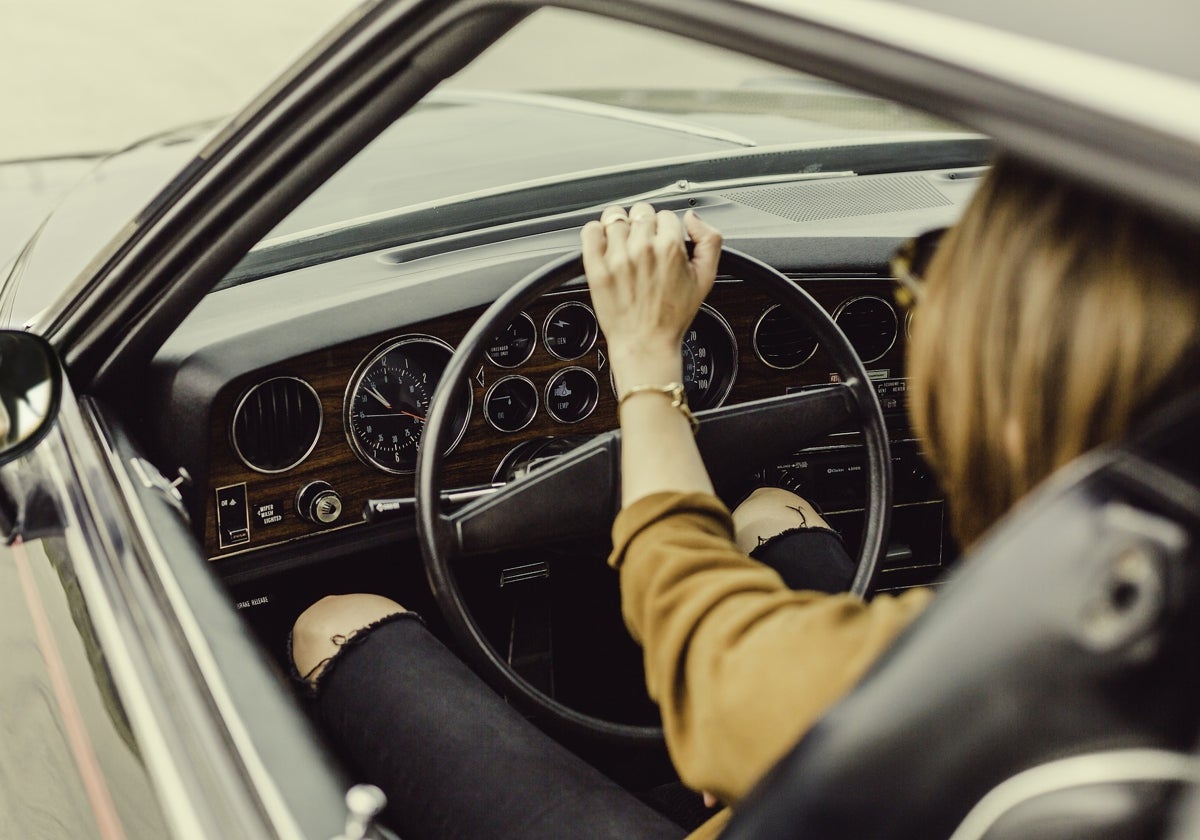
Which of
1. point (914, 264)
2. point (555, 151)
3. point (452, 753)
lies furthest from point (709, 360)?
point (914, 264)

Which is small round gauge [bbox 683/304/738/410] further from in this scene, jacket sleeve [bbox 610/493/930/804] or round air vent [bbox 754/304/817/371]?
jacket sleeve [bbox 610/493/930/804]

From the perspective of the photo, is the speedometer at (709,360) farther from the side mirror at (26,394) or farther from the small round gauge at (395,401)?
the side mirror at (26,394)

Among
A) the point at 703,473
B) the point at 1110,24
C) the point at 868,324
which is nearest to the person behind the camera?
the point at 1110,24

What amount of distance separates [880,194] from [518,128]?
1047 millimetres

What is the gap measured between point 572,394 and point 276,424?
0.60 m

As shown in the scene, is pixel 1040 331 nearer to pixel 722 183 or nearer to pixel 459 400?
pixel 459 400

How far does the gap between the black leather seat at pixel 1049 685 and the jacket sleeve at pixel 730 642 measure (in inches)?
4.6

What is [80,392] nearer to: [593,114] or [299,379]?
[299,379]

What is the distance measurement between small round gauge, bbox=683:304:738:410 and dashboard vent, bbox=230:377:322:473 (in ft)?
2.46

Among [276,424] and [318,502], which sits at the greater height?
[276,424]

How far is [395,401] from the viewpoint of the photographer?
7.30ft

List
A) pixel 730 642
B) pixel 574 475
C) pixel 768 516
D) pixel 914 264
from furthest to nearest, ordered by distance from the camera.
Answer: pixel 768 516, pixel 574 475, pixel 914 264, pixel 730 642

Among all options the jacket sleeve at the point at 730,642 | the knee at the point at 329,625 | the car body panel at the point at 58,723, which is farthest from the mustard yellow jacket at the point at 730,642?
the knee at the point at 329,625

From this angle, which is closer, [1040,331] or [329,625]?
[1040,331]
